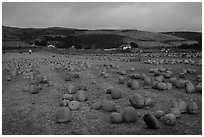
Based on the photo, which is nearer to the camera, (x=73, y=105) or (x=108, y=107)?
(x=108, y=107)

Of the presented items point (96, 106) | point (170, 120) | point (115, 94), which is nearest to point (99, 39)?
point (115, 94)

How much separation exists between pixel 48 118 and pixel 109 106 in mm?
1531

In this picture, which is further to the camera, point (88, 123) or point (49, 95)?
point (49, 95)

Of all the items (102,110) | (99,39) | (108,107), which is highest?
(99,39)

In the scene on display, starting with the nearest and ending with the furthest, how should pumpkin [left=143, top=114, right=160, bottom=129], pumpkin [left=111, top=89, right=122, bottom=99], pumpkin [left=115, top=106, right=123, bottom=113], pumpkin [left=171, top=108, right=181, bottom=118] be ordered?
1. pumpkin [left=143, top=114, right=160, bottom=129]
2. pumpkin [left=171, top=108, right=181, bottom=118]
3. pumpkin [left=115, top=106, right=123, bottom=113]
4. pumpkin [left=111, top=89, right=122, bottom=99]

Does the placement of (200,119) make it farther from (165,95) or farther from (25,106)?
(25,106)

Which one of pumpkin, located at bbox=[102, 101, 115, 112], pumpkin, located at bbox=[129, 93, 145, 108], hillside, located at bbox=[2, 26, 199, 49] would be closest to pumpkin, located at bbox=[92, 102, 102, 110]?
pumpkin, located at bbox=[102, 101, 115, 112]

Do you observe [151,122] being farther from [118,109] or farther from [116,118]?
[118,109]

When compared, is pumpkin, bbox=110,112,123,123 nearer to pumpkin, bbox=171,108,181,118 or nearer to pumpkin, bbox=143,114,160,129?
pumpkin, bbox=143,114,160,129

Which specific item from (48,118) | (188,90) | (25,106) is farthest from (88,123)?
(188,90)

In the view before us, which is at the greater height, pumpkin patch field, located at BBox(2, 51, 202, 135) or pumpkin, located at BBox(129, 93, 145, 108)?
pumpkin, located at BBox(129, 93, 145, 108)

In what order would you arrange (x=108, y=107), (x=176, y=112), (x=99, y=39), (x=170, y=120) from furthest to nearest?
1. (x=99, y=39)
2. (x=108, y=107)
3. (x=176, y=112)
4. (x=170, y=120)

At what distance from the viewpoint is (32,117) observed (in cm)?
693

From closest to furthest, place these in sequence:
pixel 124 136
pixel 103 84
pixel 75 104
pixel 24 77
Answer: pixel 124 136, pixel 75 104, pixel 103 84, pixel 24 77
